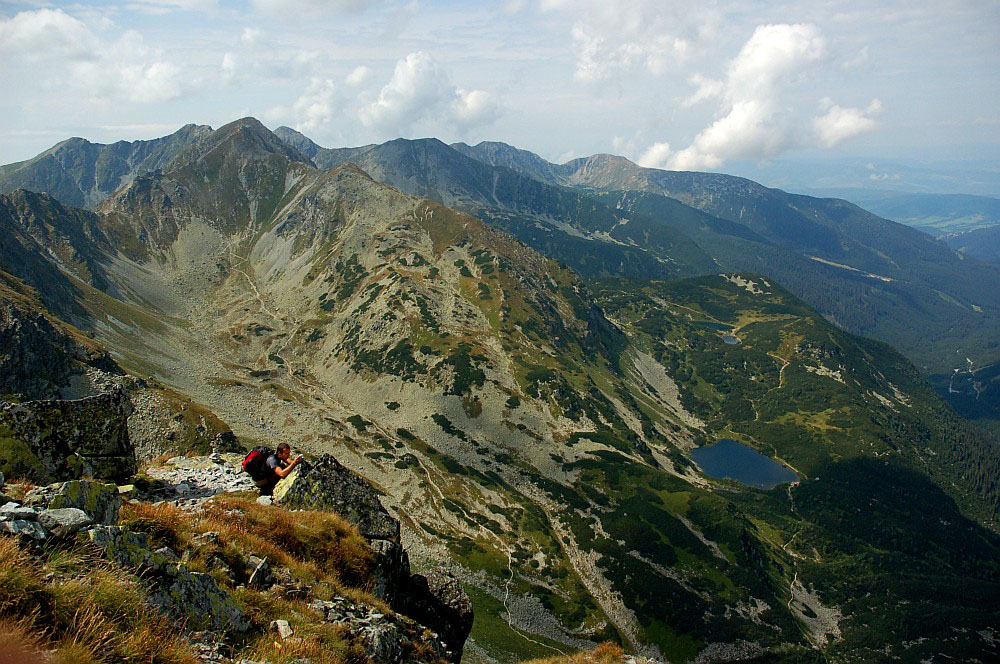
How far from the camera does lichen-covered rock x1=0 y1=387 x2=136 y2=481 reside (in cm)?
1616

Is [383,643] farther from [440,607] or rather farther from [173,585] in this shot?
[440,607]

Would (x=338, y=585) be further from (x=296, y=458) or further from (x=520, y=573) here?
(x=520, y=573)

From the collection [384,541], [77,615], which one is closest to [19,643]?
A: [77,615]

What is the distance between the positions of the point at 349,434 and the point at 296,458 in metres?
133

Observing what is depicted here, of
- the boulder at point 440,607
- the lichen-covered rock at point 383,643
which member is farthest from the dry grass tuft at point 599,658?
the lichen-covered rock at point 383,643

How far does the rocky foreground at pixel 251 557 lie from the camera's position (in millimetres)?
9586

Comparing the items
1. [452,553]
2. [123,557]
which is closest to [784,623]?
[452,553]

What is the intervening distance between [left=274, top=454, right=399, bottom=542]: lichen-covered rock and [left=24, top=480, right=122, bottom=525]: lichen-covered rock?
1023 centimetres

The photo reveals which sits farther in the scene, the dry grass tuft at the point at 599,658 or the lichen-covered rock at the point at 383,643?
the dry grass tuft at the point at 599,658

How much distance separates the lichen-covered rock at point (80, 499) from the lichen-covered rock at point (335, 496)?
10.2m

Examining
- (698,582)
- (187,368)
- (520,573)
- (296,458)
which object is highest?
(296,458)

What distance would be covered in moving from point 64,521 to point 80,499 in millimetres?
1557

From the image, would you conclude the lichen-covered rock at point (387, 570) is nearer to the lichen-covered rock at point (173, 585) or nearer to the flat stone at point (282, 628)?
the flat stone at point (282, 628)

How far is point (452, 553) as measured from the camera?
10900 cm
